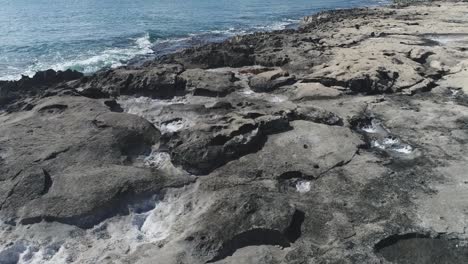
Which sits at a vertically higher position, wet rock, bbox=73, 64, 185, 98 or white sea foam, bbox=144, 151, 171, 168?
wet rock, bbox=73, 64, 185, 98

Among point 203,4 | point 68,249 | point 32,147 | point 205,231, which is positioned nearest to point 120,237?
point 68,249

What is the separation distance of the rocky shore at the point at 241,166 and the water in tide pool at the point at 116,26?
15999mm

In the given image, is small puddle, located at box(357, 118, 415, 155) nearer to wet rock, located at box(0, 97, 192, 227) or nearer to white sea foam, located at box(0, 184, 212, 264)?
white sea foam, located at box(0, 184, 212, 264)

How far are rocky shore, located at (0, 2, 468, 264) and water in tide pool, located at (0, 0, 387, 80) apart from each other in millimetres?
15999

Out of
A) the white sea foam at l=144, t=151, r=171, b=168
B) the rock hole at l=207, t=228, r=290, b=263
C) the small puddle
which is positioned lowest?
the rock hole at l=207, t=228, r=290, b=263

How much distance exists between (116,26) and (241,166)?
166 ft

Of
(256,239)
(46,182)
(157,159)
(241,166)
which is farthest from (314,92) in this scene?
(46,182)

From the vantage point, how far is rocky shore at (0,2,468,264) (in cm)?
1441

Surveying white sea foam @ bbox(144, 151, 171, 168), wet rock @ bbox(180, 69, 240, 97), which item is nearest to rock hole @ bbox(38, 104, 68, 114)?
white sea foam @ bbox(144, 151, 171, 168)

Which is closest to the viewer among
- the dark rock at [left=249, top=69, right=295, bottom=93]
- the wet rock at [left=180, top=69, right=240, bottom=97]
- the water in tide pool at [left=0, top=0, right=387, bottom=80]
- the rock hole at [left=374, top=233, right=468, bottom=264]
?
the rock hole at [left=374, top=233, right=468, bottom=264]

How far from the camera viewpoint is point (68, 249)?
14.8 metres

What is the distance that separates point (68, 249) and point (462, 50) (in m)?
28.6

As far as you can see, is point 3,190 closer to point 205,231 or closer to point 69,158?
point 69,158

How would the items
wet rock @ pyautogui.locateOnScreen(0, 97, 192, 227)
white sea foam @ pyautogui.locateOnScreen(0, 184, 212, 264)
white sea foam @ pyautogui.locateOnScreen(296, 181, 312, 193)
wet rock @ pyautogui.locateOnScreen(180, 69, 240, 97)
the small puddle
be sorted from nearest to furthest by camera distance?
white sea foam @ pyautogui.locateOnScreen(0, 184, 212, 264)
wet rock @ pyautogui.locateOnScreen(0, 97, 192, 227)
white sea foam @ pyautogui.locateOnScreen(296, 181, 312, 193)
the small puddle
wet rock @ pyautogui.locateOnScreen(180, 69, 240, 97)
